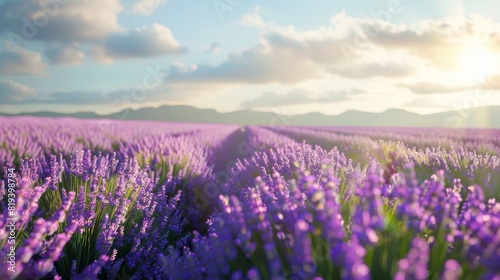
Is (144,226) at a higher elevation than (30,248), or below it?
below

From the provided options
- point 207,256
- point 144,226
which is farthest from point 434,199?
point 144,226

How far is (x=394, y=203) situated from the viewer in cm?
303

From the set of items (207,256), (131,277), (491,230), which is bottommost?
(131,277)

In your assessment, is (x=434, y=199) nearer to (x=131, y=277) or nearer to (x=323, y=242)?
(x=323, y=242)

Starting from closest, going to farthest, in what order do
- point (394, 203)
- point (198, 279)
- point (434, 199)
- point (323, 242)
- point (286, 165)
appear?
point (434, 199) < point (323, 242) < point (198, 279) < point (394, 203) < point (286, 165)

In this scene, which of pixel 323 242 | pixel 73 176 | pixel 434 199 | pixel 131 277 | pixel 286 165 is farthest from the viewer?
pixel 286 165

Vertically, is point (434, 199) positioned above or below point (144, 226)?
above

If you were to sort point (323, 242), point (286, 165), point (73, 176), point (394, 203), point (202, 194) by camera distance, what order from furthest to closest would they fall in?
point (202, 194)
point (286, 165)
point (73, 176)
point (394, 203)
point (323, 242)

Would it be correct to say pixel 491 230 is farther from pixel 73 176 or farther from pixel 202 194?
pixel 202 194

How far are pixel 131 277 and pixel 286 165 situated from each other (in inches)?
68.1

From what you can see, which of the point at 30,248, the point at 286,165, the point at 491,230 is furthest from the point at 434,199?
the point at 286,165

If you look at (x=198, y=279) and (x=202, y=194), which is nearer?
(x=198, y=279)

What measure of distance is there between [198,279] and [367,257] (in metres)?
0.68

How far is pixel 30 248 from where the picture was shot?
162 centimetres
